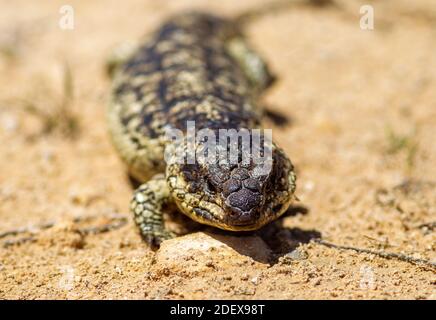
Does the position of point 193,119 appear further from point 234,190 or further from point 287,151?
point 287,151

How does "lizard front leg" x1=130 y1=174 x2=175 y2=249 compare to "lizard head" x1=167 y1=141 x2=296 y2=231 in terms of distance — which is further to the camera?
"lizard front leg" x1=130 y1=174 x2=175 y2=249

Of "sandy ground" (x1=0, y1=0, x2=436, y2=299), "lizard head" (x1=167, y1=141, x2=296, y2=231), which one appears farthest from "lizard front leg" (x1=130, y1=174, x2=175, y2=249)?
"lizard head" (x1=167, y1=141, x2=296, y2=231)

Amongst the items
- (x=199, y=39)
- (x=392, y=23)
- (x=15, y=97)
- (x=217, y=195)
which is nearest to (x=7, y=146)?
(x=15, y=97)

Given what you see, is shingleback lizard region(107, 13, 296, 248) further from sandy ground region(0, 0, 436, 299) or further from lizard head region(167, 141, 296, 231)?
sandy ground region(0, 0, 436, 299)

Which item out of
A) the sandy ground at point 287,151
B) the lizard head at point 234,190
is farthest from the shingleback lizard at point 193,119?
the sandy ground at point 287,151

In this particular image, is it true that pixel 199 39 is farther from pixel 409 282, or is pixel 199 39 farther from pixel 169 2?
pixel 409 282

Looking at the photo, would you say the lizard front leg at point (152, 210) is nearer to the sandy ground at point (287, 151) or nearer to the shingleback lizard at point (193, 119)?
the shingleback lizard at point (193, 119)
